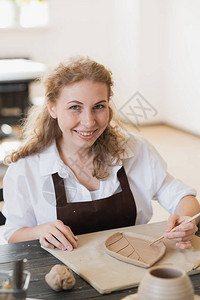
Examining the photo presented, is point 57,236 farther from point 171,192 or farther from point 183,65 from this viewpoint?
point 183,65

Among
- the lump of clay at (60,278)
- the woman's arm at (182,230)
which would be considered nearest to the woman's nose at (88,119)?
the woman's arm at (182,230)

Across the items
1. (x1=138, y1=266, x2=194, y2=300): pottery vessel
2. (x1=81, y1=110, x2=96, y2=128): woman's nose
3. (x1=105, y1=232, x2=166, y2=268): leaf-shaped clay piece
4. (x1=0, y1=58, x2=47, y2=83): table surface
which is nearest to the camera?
(x1=138, y1=266, x2=194, y2=300): pottery vessel

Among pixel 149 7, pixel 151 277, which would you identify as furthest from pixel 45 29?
pixel 151 277

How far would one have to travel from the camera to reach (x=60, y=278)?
1.25 meters

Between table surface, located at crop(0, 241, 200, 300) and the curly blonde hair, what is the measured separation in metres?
0.42

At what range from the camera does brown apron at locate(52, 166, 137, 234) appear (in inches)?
70.3

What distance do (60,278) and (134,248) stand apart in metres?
0.32

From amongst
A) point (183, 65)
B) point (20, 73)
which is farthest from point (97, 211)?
point (183, 65)

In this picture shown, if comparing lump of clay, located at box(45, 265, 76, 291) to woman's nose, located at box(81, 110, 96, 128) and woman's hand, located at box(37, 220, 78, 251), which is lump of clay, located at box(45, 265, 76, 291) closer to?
woman's hand, located at box(37, 220, 78, 251)

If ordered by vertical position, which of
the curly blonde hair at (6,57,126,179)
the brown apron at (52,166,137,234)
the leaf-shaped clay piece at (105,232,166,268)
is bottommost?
the brown apron at (52,166,137,234)

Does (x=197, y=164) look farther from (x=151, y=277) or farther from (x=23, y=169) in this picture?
(x=151, y=277)

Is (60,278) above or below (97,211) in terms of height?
above

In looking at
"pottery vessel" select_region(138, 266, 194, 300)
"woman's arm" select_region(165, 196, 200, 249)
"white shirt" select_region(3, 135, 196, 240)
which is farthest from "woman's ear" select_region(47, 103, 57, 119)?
"pottery vessel" select_region(138, 266, 194, 300)

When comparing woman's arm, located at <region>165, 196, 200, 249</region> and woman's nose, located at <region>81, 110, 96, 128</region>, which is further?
woman's nose, located at <region>81, 110, 96, 128</region>
